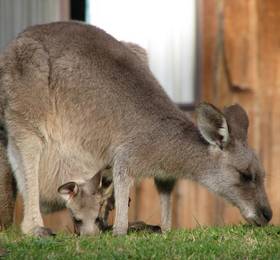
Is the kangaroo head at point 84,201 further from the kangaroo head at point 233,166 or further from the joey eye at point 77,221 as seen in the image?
the kangaroo head at point 233,166

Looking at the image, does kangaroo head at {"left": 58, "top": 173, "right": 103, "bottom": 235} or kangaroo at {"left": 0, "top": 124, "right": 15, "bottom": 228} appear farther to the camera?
kangaroo at {"left": 0, "top": 124, "right": 15, "bottom": 228}

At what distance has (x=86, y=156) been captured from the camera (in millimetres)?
10844

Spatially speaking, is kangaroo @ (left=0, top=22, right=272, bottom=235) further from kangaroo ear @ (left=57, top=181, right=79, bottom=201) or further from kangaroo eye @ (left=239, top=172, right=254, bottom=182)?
kangaroo ear @ (left=57, top=181, right=79, bottom=201)

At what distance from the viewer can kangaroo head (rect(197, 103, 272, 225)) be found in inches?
407

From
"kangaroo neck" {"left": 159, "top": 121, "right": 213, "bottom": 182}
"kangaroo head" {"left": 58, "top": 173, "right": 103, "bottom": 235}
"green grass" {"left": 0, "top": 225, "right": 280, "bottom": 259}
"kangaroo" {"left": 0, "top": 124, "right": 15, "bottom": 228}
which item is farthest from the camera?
"kangaroo" {"left": 0, "top": 124, "right": 15, "bottom": 228}

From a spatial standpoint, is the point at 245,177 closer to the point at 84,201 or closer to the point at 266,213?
the point at 266,213

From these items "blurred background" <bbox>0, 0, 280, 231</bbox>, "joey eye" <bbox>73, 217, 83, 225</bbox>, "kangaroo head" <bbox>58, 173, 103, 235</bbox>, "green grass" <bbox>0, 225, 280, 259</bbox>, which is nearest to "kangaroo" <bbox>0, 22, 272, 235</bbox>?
"kangaroo head" <bbox>58, 173, 103, 235</bbox>

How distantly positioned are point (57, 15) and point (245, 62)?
2053mm

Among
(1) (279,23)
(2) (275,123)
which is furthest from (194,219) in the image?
(1) (279,23)

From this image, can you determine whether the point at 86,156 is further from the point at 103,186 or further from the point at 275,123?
the point at 275,123

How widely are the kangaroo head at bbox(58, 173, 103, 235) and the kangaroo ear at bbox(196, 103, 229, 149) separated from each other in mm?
1001

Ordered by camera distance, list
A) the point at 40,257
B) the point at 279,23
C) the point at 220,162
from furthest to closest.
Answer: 1. the point at 279,23
2. the point at 220,162
3. the point at 40,257

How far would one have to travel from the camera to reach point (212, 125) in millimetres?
10375

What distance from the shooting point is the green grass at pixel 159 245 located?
9094mm
